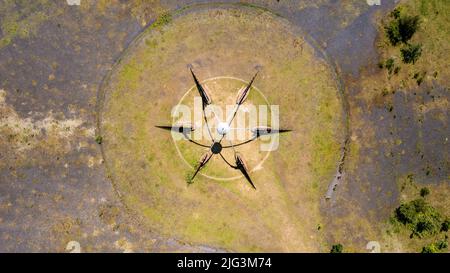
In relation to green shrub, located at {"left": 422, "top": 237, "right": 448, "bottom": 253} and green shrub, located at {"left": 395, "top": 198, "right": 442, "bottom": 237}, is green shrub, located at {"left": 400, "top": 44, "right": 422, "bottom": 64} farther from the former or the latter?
green shrub, located at {"left": 422, "top": 237, "right": 448, "bottom": 253}

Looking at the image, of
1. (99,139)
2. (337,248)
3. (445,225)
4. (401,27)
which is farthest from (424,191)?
(99,139)

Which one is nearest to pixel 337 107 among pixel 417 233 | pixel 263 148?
pixel 263 148

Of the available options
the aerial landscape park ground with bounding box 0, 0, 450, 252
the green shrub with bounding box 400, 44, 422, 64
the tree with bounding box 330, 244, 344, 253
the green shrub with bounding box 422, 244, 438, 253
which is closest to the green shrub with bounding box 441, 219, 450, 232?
the aerial landscape park ground with bounding box 0, 0, 450, 252

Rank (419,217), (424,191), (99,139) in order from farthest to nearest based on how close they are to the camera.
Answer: (424,191) → (99,139) → (419,217)

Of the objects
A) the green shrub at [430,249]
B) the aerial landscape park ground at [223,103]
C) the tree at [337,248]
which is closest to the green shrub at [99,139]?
the aerial landscape park ground at [223,103]

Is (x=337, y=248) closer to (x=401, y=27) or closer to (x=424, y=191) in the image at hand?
(x=424, y=191)

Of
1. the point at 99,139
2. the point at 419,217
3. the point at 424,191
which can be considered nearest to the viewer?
the point at 419,217

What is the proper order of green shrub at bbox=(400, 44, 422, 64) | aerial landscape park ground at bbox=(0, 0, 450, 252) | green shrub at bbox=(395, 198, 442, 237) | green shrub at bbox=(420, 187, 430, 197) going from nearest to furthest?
green shrub at bbox=(395, 198, 442, 237) < aerial landscape park ground at bbox=(0, 0, 450, 252) < green shrub at bbox=(400, 44, 422, 64) < green shrub at bbox=(420, 187, 430, 197)
